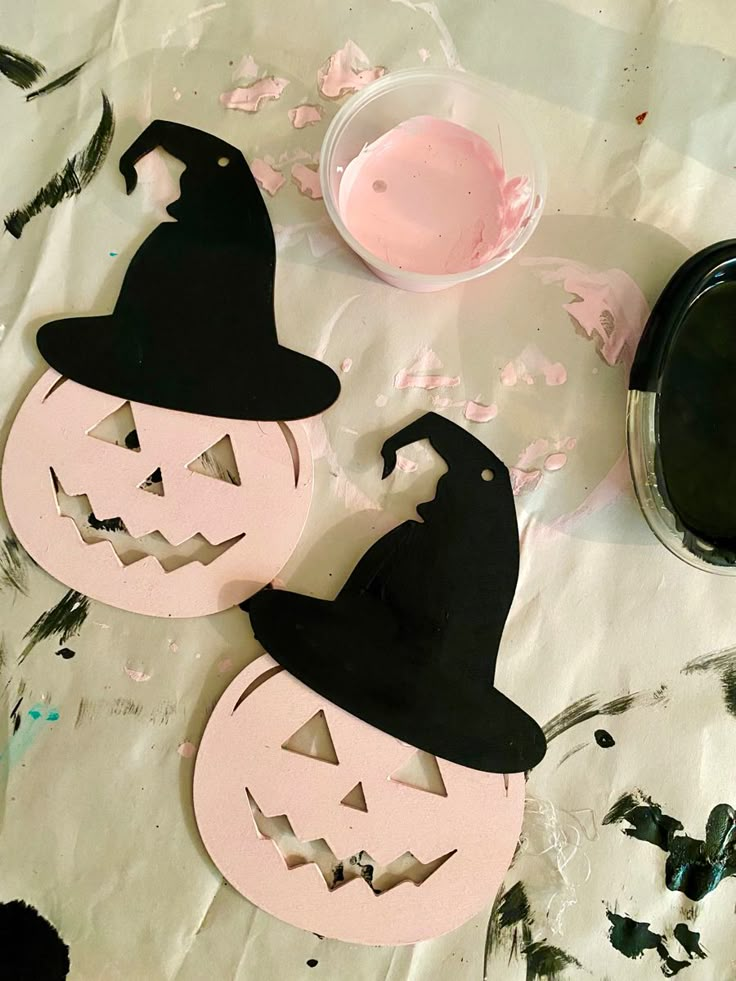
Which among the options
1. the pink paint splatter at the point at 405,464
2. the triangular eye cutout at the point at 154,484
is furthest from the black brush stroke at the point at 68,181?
the pink paint splatter at the point at 405,464

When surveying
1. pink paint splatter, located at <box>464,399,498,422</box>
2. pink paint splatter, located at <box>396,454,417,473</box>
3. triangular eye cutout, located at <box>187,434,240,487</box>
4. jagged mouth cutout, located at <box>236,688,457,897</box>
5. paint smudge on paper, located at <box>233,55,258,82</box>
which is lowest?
jagged mouth cutout, located at <box>236,688,457,897</box>

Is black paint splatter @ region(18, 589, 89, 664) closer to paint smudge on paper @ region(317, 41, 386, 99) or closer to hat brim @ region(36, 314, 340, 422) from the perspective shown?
hat brim @ region(36, 314, 340, 422)

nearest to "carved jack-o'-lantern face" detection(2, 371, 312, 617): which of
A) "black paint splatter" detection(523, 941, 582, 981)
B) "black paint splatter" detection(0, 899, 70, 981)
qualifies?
"black paint splatter" detection(0, 899, 70, 981)

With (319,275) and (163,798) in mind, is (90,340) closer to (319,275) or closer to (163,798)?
(319,275)

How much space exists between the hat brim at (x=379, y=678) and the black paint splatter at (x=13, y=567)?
19 cm

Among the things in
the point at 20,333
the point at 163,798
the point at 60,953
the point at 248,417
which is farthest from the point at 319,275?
the point at 60,953

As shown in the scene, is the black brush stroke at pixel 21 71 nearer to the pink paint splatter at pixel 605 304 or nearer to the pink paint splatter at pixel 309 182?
the pink paint splatter at pixel 309 182

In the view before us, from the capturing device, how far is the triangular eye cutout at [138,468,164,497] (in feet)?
2.19

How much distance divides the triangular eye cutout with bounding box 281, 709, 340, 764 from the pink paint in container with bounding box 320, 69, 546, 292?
1.19 ft

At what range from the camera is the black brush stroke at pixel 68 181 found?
69 cm

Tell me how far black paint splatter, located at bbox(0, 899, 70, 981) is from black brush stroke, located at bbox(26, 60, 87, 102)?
666 millimetres

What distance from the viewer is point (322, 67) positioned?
71 cm

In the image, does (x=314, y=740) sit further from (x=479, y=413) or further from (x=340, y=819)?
(x=479, y=413)

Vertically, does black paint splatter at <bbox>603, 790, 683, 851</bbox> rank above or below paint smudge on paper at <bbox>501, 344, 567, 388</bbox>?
below
